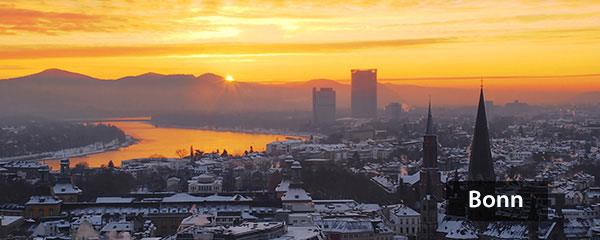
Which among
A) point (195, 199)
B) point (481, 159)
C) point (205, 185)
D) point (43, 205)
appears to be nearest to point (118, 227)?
point (43, 205)

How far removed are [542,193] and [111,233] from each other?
54.5ft

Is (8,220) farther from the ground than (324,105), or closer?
closer

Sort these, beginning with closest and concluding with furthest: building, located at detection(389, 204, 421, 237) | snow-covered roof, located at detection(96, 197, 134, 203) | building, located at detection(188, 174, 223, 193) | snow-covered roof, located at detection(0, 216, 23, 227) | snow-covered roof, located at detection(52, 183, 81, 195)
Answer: snow-covered roof, located at detection(0, 216, 23, 227)
building, located at detection(389, 204, 421, 237)
snow-covered roof, located at detection(96, 197, 134, 203)
snow-covered roof, located at detection(52, 183, 81, 195)
building, located at detection(188, 174, 223, 193)

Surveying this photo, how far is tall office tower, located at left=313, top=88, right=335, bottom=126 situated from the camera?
187m

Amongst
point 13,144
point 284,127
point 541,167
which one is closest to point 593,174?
point 541,167

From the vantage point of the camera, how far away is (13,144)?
10781 cm

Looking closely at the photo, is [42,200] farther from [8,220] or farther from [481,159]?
[481,159]

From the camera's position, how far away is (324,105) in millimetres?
190875

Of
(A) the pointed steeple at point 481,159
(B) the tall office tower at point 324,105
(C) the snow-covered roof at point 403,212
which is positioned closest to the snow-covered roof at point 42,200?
(C) the snow-covered roof at point 403,212

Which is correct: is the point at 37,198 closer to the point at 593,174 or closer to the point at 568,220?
the point at 568,220

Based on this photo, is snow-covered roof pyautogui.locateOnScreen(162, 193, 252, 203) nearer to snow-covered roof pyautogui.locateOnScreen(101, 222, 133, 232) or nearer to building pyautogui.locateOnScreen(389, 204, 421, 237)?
snow-covered roof pyautogui.locateOnScreen(101, 222, 133, 232)

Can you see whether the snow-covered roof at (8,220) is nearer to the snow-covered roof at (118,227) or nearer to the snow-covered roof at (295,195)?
the snow-covered roof at (118,227)

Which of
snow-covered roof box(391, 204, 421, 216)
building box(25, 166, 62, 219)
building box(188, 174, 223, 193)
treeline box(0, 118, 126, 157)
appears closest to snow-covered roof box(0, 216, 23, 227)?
building box(25, 166, 62, 219)

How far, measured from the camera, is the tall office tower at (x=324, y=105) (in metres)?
187
